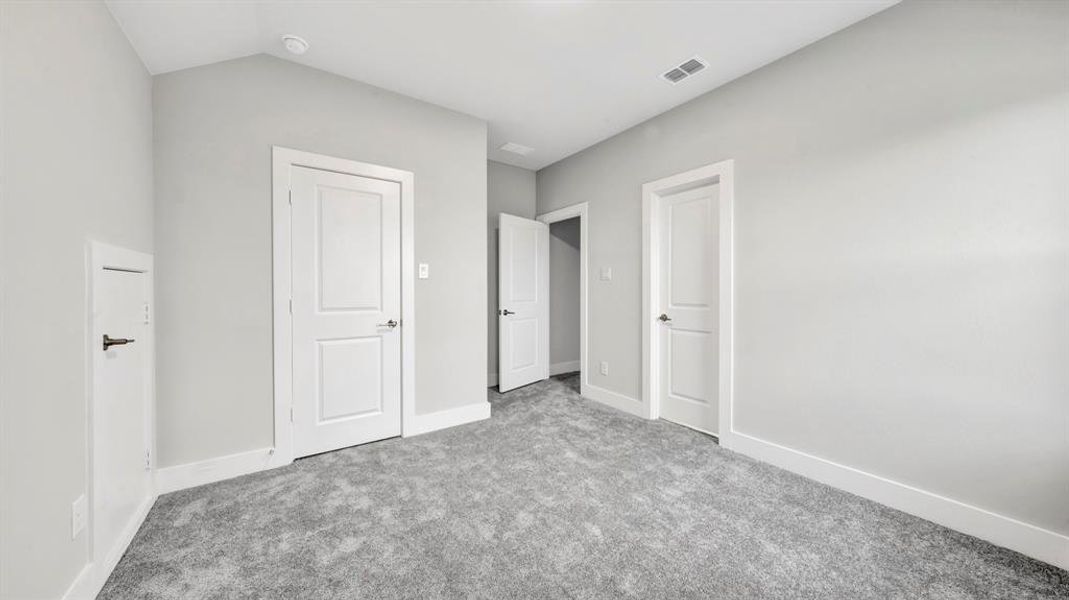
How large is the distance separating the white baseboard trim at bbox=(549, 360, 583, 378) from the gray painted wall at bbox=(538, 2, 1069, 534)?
2.73 metres

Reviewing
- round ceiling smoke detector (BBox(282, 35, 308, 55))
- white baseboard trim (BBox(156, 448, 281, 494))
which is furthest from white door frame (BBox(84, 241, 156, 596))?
round ceiling smoke detector (BBox(282, 35, 308, 55))

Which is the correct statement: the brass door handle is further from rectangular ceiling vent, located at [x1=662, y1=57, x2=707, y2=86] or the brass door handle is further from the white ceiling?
rectangular ceiling vent, located at [x1=662, y1=57, x2=707, y2=86]

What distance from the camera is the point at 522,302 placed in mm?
4359

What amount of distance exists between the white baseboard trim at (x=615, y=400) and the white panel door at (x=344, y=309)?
1.95m

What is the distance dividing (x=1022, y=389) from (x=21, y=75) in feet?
12.6

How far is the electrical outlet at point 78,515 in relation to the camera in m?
1.31

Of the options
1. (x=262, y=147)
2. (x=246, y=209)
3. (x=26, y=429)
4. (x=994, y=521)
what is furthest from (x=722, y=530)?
(x=262, y=147)

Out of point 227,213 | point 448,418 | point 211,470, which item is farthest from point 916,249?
point 211,470

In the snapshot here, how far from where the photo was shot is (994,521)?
1.72 m

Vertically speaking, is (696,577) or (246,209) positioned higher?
(246,209)

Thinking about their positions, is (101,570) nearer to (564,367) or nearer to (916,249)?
(916,249)

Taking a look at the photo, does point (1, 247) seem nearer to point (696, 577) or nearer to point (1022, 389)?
point (696, 577)

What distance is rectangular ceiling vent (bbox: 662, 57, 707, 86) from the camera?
8.22 ft

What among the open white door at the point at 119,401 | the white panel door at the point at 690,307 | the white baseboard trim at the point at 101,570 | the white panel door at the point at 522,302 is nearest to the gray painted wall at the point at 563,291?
the white panel door at the point at 522,302
